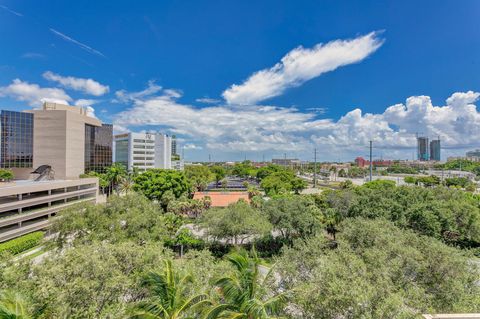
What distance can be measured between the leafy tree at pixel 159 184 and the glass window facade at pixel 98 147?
1928 centimetres

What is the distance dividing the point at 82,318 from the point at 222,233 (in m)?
16.2

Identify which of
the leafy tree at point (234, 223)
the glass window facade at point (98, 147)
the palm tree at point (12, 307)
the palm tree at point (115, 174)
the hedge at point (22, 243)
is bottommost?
the hedge at point (22, 243)

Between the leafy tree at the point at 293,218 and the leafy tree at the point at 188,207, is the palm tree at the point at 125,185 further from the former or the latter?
the leafy tree at the point at 293,218

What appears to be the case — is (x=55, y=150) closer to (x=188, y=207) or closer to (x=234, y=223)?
(x=188, y=207)

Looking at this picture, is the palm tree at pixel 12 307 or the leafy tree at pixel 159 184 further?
the leafy tree at pixel 159 184

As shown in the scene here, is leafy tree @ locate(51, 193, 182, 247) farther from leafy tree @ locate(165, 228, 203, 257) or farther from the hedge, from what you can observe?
the hedge

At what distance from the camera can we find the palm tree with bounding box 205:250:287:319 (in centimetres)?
779

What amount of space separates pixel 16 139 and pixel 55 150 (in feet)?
23.7

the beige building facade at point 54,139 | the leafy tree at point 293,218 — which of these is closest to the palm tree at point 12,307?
the leafy tree at point 293,218

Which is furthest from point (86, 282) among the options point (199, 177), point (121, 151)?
point (121, 151)

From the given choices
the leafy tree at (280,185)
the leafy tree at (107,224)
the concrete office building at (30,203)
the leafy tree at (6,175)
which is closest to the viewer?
the leafy tree at (107,224)

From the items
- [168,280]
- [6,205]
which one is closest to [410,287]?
[168,280]

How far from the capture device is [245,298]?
8.71m

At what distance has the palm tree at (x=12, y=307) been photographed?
593 centimetres
